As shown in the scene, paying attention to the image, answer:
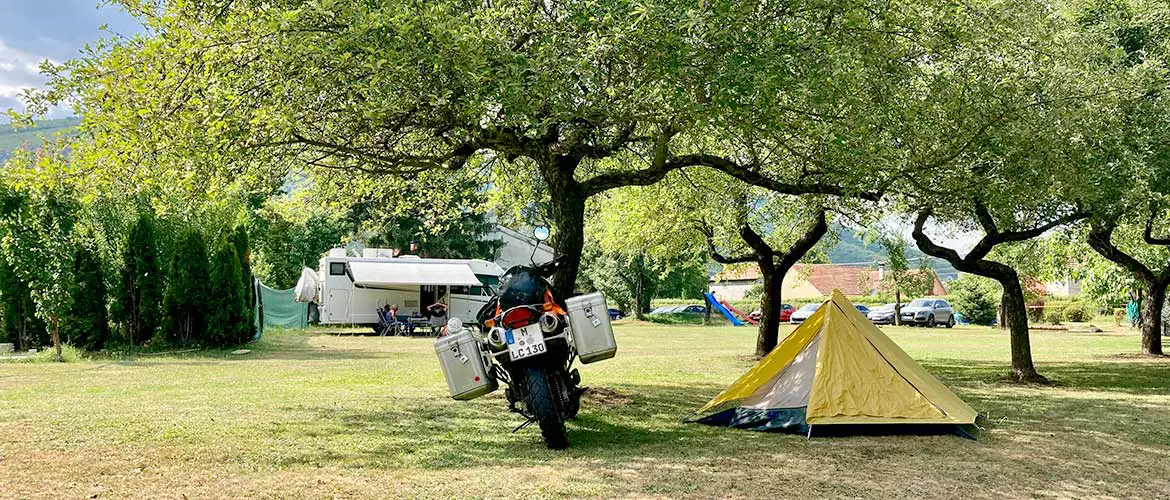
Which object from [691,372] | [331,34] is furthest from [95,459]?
[691,372]

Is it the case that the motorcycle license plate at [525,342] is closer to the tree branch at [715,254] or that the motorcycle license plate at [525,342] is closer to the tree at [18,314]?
the tree branch at [715,254]

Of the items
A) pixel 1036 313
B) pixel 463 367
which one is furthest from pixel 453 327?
pixel 1036 313

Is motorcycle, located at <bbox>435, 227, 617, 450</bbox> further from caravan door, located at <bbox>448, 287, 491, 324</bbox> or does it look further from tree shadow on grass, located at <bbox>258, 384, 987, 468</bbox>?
A: caravan door, located at <bbox>448, 287, 491, 324</bbox>

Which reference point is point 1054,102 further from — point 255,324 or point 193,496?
point 255,324

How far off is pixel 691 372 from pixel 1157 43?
8.58 m

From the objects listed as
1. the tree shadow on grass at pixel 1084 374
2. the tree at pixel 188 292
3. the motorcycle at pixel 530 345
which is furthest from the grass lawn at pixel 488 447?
the tree at pixel 188 292

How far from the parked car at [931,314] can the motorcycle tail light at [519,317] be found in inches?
1496

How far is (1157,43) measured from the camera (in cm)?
1401

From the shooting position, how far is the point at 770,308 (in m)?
16.9

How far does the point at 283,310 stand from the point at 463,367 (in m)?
23.3

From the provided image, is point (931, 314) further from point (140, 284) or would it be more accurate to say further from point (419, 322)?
point (140, 284)

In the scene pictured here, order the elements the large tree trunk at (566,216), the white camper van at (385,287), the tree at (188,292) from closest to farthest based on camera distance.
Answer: the large tree trunk at (566,216) < the tree at (188,292) < the white camper van at (385,287)

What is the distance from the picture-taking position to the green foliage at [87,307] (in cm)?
1684

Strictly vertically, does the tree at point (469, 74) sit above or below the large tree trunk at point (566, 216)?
above
